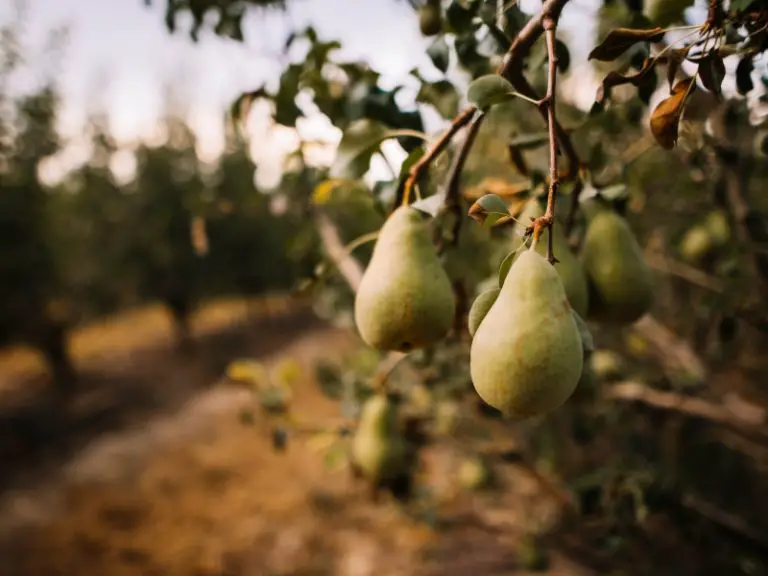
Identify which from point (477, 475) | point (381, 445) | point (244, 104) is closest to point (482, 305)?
point (244, 104)

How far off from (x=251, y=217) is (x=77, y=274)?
3038 millimetres

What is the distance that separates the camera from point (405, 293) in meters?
0.69

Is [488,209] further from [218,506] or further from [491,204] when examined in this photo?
[218,506]

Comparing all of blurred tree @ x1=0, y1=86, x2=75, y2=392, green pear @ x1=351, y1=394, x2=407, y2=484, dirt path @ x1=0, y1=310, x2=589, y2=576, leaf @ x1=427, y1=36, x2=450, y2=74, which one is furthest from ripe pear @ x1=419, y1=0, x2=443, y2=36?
blurred tree @ x1=0, y1=86, x2=75, y2=392

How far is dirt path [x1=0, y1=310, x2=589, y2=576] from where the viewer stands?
2.68 m

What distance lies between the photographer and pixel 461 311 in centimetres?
100

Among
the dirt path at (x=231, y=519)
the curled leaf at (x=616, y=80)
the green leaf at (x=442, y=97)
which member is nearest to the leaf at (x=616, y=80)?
the curled leaf at (x=616, y=80)

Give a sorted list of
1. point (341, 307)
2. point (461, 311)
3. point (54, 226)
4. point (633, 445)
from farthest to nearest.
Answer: point (54, 226), point (341, 307), point (633, 445), point (461, 311)

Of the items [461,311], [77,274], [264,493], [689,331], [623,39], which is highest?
[623,39]

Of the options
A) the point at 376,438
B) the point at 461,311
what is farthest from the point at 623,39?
the point at 376,438

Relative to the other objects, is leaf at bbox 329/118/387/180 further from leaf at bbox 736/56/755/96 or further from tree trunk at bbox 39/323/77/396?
tree trunk at bbox 39/323/77/396

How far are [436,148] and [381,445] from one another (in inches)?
37.3

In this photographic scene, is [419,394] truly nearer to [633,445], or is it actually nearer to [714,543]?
[633,445]

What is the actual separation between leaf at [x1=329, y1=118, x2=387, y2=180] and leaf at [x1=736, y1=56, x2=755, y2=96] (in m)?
0.45
